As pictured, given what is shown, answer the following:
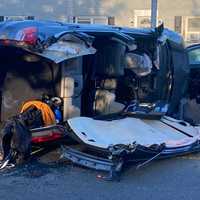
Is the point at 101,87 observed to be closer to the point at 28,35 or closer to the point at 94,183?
the point at 28,35

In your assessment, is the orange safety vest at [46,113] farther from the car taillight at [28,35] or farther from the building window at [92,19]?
the building window at [92,19]

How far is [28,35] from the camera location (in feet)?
21.6

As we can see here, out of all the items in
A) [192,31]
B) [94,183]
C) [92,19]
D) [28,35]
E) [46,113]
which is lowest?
[94,183]

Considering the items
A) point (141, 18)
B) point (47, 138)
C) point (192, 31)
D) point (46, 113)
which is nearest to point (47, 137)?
point (47, 138)

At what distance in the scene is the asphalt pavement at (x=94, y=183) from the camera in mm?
5629

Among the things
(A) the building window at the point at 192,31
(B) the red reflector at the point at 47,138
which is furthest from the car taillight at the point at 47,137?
(A) the building window at the point at 192,31

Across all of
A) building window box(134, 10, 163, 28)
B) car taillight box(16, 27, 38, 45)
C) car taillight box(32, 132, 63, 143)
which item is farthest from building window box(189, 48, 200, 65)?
building window box(134, 10, 163, 28)

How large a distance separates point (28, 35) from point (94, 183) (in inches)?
74.4

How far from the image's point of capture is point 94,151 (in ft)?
21.3

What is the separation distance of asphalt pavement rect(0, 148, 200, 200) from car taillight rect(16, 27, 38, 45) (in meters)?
1.49

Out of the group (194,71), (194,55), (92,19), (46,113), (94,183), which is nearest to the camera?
(94,183)

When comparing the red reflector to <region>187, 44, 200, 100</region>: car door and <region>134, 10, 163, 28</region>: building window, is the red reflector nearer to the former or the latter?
<region>187, 44, 200, 100</region>: car door

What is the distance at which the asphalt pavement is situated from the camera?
222 inches

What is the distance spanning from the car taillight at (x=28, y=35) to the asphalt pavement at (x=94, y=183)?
4.88ft
